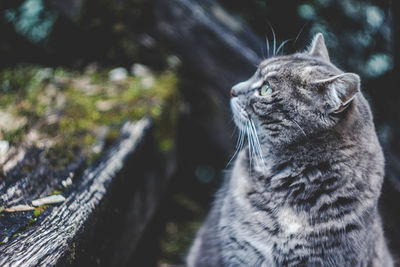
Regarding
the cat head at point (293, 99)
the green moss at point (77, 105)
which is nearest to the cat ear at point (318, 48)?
the cat head at point (293, 99)

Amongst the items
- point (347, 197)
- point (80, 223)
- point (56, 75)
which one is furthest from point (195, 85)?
point (80, 223)

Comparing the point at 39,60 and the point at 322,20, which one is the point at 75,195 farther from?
the point at 322,20

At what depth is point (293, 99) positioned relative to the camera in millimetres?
1565

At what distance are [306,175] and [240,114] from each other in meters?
0.48

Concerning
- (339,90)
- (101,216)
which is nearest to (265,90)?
(339,90)

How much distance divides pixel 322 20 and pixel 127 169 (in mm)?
2422

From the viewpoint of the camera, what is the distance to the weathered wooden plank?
99cm

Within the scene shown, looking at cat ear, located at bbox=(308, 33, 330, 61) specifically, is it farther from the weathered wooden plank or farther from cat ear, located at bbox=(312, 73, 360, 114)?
the weathered wooden plank

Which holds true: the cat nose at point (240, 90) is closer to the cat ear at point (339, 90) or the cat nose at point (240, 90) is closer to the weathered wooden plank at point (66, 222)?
the cat ear at point (339, 90)

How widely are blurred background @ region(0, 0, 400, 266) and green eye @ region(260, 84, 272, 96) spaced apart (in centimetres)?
55

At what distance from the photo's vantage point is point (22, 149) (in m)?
1.52

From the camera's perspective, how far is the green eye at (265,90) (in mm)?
1686

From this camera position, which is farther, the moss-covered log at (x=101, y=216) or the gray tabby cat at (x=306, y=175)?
the gray tabby cat at (x=306, y=175)

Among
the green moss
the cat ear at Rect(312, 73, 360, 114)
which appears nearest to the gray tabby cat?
the cat ear at Rect(312, 73, 360, 114)
